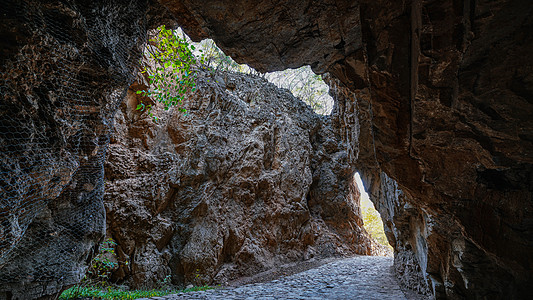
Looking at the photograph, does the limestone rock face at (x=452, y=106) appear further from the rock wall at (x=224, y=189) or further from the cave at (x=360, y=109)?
the rock wall at (x=224, y=189)

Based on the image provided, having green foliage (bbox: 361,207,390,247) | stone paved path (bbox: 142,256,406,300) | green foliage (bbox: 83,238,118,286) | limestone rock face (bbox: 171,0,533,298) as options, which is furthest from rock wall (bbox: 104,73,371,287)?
green foliage (bbox: 361,207,390,247)

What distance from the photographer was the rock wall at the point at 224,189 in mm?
8102

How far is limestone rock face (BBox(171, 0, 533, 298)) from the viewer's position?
1.93m

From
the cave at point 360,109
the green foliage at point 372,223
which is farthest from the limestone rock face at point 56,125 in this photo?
the green foliage at point 372,223

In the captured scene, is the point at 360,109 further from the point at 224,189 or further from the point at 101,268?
the point at 101,268

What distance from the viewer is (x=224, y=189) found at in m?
10.2

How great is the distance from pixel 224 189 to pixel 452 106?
8.98 metres

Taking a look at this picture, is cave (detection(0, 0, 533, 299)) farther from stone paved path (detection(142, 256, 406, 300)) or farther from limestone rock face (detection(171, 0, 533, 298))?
stone paved path (detection(142, 256, 406, 300))

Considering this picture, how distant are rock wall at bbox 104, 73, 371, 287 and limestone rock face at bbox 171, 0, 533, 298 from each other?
21.9 ft

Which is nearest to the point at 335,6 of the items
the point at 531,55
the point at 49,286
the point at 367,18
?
the point at 367,18

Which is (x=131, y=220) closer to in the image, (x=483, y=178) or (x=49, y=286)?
(x=49, y=286)

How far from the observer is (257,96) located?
13.4m

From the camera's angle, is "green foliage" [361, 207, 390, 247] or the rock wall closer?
the rock wall

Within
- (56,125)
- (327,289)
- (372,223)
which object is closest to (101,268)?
(56,125)
